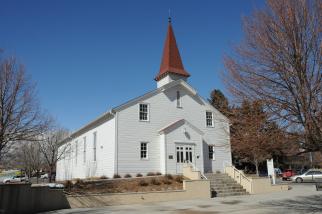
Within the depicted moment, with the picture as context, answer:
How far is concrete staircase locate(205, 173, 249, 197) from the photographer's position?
2264 cm

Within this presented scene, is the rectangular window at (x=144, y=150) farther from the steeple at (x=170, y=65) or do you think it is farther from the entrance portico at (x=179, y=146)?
the steeple at (x=170, y=65)

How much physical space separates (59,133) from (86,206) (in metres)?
31.3

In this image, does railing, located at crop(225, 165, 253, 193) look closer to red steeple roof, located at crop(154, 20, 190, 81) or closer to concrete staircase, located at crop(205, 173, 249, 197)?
concrete staircase, located at crop(205, 173, 249, 197)

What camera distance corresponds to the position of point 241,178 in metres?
25.0

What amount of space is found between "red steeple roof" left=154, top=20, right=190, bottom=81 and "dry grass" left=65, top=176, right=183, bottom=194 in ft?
46.1

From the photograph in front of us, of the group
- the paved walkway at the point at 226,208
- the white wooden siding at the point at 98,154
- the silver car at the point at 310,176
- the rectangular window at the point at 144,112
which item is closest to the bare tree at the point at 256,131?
the paved walkway at the point at 226,208

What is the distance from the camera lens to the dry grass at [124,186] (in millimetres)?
19375

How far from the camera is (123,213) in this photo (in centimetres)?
1455

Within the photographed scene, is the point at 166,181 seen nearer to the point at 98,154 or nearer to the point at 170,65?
the point at 98,154

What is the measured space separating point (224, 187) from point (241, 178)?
6.75 feet

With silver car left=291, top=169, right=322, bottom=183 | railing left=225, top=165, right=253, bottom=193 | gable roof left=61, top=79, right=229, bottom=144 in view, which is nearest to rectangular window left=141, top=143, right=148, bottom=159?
gable roof left=61, top=79, right=229, bottom=144

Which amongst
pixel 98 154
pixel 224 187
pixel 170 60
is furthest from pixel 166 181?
pixel 170 60

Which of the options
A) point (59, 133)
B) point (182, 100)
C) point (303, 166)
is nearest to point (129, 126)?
point (182, 100)

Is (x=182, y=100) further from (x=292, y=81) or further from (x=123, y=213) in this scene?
(x=292, y=81)
